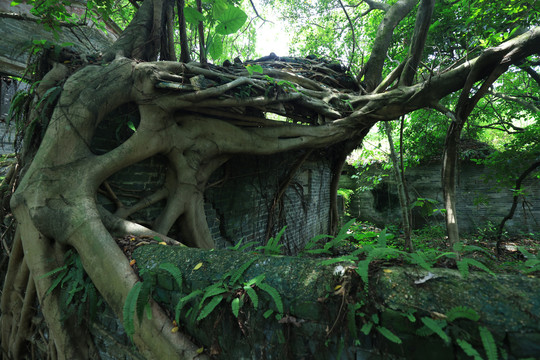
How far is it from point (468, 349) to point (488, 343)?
0.08 meters

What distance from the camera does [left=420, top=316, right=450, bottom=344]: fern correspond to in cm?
105

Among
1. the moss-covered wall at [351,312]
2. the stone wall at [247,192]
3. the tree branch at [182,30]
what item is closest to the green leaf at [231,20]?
the tree branch at [182,30]

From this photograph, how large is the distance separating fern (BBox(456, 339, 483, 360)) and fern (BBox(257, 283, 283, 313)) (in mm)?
801

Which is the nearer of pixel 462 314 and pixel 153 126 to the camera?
pixel 462 314

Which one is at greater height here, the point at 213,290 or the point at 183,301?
the point at 213,290

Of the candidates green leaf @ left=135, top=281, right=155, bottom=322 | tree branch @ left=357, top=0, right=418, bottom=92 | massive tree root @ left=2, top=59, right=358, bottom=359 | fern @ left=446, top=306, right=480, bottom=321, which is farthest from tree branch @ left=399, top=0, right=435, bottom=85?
green leaf @ left=135, top=281, right=155, bottom=322

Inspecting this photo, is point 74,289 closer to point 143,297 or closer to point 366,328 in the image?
point 143,297

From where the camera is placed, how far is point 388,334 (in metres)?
1.15

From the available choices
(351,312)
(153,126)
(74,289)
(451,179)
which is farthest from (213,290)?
(451,179)

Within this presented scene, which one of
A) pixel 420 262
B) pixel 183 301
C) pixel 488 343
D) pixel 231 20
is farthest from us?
pixel 231 20

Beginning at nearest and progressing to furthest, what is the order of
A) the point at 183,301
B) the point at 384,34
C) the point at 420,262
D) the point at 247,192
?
the point at 420,262, the point at 183,301, the point at 247,192, the point at 384,34

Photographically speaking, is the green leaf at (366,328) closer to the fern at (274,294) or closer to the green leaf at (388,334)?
the green leaf at (388,334)

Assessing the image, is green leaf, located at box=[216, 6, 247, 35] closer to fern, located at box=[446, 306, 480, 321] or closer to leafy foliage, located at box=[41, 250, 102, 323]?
leafy foliage, located at box=[41, 250, 102, 323]

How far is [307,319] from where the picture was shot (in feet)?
4.45
